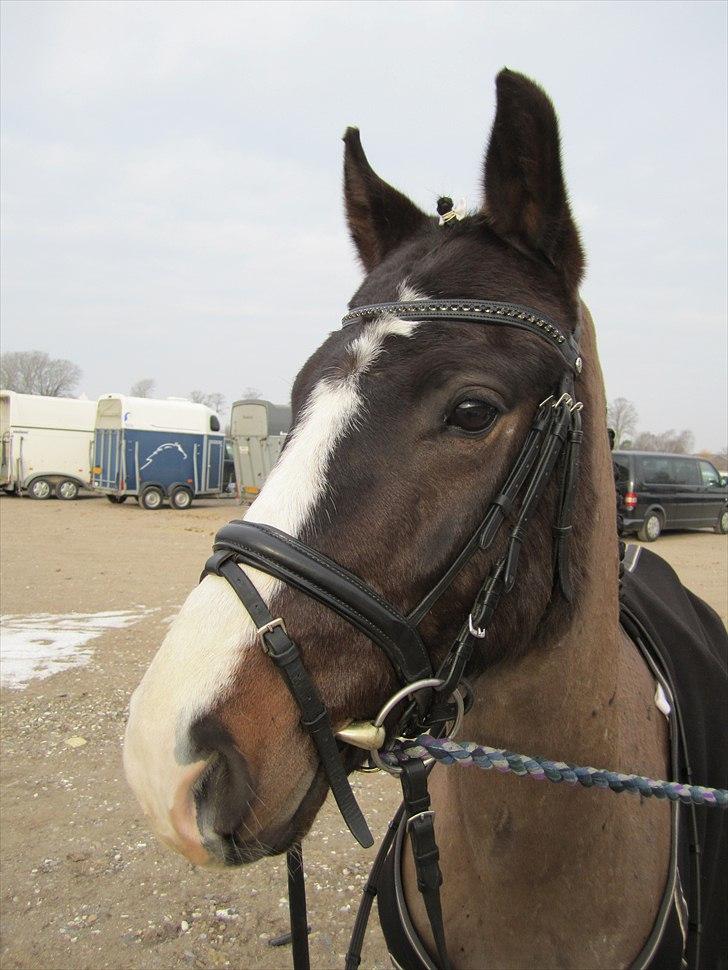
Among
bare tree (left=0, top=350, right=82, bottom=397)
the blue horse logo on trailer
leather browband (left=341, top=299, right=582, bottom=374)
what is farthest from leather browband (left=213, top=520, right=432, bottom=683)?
bare tree (left=0, top=350, right=82, bottom=397)

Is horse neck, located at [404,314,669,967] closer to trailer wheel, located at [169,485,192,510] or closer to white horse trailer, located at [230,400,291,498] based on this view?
white horse trailer, located at [230,400,291,498]

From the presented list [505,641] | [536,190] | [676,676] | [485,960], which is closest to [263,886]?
Result: [485,960]

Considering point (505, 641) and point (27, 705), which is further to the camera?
point (27, 705)

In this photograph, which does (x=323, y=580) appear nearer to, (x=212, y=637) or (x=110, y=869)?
(x=212, y=637)

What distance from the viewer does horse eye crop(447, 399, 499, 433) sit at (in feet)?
4.66

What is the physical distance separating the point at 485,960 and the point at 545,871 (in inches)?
12.7

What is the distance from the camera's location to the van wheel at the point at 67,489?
23.6 meters

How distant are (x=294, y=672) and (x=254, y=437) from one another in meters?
20.0

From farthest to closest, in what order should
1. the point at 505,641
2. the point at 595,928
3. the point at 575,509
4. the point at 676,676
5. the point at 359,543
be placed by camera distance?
1. the point at 676,676
2. the point at 595,928
3. the point at 575,509
4. the point at 505,641
5. the point at 359,543

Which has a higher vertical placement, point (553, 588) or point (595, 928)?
point (553, 588)

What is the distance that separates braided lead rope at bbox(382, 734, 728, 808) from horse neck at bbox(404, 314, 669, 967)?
126 millimetres

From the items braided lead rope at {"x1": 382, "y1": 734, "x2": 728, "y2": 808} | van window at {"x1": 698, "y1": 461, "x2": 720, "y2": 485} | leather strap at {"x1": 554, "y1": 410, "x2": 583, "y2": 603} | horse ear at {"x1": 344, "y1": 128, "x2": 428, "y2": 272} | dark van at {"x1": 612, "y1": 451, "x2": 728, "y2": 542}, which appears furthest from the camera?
van window at {"x1": 698, "y1": 461, "x2": 720, "y2": 485}

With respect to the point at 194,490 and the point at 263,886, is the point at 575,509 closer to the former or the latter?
the point at 263,886

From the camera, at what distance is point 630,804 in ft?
6.00
